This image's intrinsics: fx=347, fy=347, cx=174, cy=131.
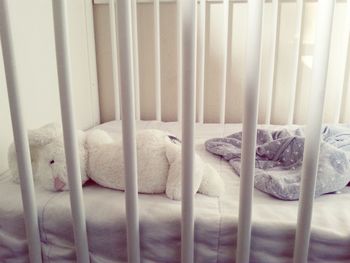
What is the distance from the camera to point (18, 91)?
0.52 meters

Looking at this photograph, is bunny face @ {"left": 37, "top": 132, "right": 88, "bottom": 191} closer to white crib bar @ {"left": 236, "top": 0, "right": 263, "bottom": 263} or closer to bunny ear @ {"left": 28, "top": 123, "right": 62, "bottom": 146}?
bunny ear @ {"left": 28, "top": 123, "right": 62, "bottom": 146}

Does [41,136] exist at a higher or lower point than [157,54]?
lower

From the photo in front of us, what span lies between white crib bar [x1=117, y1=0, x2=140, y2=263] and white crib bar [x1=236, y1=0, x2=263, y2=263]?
0.52 ft

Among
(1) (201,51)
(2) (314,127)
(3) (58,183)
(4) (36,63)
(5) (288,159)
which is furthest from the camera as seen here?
(1) (201,51)

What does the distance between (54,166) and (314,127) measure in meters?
0.46

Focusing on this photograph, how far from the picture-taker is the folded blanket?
666mm

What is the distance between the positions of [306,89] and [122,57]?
107cm

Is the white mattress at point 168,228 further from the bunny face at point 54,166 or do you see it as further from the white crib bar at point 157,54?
the white crib bar at point 157,54

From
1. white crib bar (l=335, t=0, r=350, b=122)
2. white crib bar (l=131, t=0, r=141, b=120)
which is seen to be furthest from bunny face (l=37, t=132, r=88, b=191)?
white crib bar (l=335, t=0, r=350, b=122)

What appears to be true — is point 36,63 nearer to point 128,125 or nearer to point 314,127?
point 128,125

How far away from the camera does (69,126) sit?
1.68 feet

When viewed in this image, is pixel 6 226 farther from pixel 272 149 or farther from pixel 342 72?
pixel 342 72

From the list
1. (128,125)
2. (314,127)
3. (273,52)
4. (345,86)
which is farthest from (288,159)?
(345,86)

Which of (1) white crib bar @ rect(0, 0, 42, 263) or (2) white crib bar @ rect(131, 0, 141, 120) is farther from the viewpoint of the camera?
(2) white crib bar @ rect(131, 0, 141, 120)
